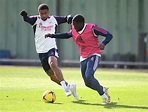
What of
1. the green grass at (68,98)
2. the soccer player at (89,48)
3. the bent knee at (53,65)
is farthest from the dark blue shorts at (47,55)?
the soccer player at (89,48)

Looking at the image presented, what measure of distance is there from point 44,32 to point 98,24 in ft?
56.8

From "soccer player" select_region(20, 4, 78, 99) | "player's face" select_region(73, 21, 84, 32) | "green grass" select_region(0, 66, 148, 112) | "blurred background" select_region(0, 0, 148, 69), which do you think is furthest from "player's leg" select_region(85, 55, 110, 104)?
"blurred background" select_region(0, 0, 148, 69)

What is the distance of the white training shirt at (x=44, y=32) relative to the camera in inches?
611

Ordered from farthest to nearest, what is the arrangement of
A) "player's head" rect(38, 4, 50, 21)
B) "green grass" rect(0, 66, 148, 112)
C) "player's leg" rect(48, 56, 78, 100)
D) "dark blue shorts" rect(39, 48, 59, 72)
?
"dark blue shorts" rect(39, 48, 59, 72) → "player's head" rect(38, 4, 50, 21) → "player's leg" rect(48, 56, 78, 100) → "green grass" rect(0, 66, 148, 112)

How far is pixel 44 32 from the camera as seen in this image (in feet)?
51.3

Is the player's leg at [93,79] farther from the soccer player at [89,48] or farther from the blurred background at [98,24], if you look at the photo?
the blurred background at [98,24]

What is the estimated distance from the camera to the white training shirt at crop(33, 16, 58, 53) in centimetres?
1552

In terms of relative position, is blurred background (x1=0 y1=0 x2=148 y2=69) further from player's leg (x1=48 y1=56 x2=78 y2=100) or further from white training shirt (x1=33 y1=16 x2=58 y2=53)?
player's leg (x1=48 y1=56 x2=78 y2=100)

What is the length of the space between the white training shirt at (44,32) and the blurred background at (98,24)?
15827mm

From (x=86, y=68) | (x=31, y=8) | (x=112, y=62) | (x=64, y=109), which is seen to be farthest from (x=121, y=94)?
(x=31, y=8)

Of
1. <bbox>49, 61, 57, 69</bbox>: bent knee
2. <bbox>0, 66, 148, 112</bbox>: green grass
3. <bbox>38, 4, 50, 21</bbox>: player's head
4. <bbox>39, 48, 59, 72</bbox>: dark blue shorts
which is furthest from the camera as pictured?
<bbox>39, 48, 59, 72</bbox>: dark blue shorts

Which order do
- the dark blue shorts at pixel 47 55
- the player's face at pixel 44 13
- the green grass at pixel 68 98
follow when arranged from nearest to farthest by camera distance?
Answer: the green grass at pixel 68 98
the player's face at pixel 44 13
the dark blue shorts at pixel 47 55

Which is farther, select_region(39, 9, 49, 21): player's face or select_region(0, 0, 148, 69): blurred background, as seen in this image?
select_region(0, 0, 148, 69): blurred background

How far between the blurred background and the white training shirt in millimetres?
15827
